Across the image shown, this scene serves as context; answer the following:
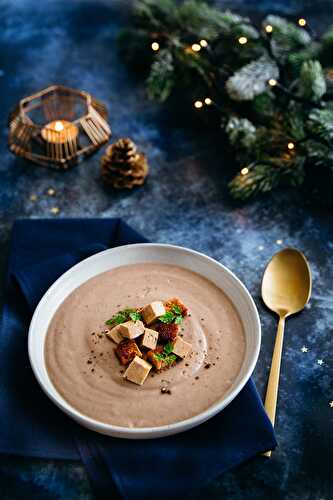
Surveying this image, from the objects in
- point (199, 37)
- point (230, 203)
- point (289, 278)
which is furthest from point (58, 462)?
point (199, 37)

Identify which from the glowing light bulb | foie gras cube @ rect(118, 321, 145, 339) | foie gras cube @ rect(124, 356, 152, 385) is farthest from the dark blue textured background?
foie gras cube @ rect(118, 321, 145, 339)

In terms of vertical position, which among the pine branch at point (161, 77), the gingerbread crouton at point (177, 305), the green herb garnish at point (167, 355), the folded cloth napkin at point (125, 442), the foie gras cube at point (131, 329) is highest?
the pine branch at point (161, 77)

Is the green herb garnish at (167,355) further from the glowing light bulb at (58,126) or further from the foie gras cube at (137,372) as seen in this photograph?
the glowing light bulb at (58,126)

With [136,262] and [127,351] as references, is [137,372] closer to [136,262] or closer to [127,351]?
[127,351]

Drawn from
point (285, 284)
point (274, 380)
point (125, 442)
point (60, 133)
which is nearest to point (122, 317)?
point (125, 442)

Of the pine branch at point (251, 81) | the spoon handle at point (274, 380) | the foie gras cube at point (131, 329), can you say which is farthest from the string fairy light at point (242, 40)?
the foie gras cube at point (131, 329)

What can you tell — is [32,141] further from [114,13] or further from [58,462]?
[58,462]
